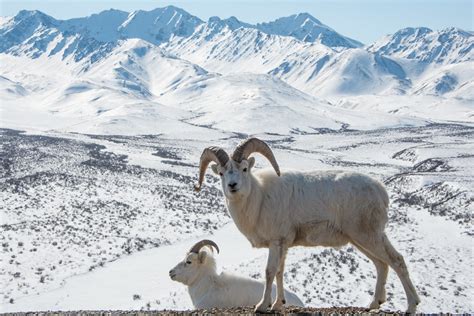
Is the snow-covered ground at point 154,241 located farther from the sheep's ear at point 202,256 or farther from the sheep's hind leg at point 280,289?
the sheep's hind leg at point 280,289

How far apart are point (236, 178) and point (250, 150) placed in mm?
634

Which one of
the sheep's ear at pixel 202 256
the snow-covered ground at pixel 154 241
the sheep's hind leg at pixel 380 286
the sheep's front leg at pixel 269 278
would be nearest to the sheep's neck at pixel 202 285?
the sheep's ear at pixel 202 256

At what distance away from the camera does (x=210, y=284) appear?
12.4 m

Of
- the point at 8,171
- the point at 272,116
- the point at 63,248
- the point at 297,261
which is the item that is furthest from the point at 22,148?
the point at 272,116

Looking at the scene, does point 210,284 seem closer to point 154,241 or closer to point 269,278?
point 269,278

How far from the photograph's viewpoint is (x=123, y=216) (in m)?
32.3

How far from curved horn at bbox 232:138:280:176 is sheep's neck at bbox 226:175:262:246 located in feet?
1.74

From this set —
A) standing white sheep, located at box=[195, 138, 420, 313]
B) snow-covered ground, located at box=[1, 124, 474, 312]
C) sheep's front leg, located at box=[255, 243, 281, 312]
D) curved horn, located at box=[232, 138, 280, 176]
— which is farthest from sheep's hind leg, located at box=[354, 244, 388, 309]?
snow-covered ground, located at box=[1, 124, 474, 312]

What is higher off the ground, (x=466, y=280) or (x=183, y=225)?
(x=466, y=280)

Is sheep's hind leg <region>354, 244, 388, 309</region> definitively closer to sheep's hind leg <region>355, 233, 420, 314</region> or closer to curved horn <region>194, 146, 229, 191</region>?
sheep's hind leg <region>355, 233, 420, 314</region>

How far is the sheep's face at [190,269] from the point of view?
1243 centimetres

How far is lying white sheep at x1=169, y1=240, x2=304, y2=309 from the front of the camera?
12195 mm

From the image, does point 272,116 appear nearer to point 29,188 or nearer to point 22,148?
point 22,148

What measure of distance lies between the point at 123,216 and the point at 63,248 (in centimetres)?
842
